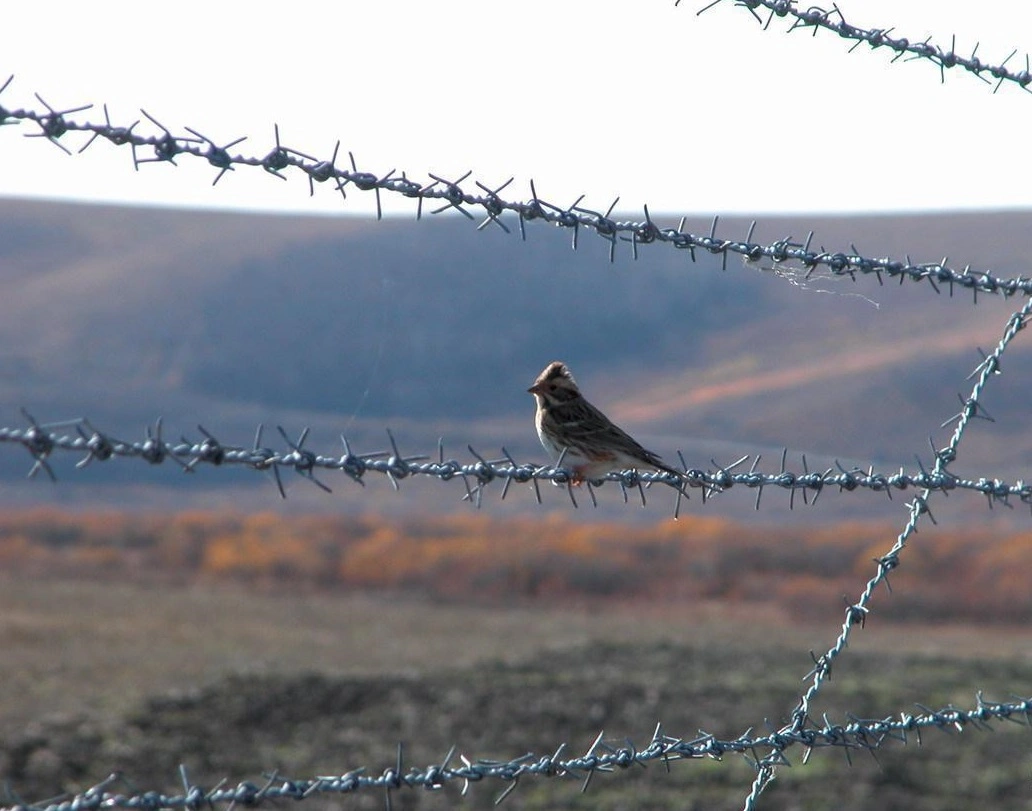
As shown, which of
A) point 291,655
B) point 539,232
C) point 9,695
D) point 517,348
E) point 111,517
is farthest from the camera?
point 539,232

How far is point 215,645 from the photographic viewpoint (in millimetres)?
26406

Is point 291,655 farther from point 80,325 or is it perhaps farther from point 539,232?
point 539,232

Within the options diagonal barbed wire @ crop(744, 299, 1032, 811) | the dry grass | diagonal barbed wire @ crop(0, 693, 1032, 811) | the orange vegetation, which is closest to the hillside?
the orange vegetation

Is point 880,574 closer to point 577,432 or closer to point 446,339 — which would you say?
point 577,432

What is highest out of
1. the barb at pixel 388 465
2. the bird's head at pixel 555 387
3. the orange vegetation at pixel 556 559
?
the barb at pixel 388 465

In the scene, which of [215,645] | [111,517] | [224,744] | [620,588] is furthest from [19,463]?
[224,744]

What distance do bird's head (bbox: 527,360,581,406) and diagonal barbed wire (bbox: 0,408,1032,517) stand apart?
2.15 meters

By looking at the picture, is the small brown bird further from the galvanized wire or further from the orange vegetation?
the orange vegetation

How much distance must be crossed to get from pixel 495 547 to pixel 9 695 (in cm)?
2249

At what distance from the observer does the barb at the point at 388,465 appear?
10.4 feet

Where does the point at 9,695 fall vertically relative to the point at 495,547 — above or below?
above

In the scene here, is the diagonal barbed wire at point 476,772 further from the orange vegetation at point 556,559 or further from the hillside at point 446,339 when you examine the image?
Answer: the hillside at point 446,339

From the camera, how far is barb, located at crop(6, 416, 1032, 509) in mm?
3180

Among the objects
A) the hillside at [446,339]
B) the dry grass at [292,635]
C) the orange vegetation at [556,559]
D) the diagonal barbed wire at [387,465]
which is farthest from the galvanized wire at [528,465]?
the hillside at [446,339]
